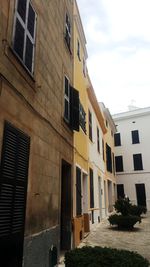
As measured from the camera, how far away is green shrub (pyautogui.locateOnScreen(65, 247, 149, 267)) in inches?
148

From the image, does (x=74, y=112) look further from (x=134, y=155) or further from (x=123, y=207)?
(x=134, y=155)

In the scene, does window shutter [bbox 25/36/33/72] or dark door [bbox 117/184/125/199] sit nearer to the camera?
window shutter [bbox 25/36/33/72]

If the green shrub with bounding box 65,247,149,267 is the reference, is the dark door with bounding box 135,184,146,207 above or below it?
above

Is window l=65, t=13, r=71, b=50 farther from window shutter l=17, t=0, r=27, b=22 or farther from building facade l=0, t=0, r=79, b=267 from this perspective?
window shutter l=17, t=0, r=27, b=22

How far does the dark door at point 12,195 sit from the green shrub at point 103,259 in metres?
0.87

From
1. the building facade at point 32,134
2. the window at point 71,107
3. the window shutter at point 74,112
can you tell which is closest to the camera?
the building facade at point 32,134

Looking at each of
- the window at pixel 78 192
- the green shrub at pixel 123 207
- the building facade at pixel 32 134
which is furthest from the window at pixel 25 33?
the green shrub at pixel 123 207

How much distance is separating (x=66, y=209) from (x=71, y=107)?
3162mm

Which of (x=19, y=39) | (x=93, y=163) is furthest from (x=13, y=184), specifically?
(x=93, y=163)

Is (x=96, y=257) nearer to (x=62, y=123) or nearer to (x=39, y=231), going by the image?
(x=39, y=231)

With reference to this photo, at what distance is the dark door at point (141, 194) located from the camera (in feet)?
81.9

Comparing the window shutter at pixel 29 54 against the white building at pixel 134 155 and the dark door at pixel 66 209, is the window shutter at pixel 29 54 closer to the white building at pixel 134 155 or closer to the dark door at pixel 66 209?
the dark door at pixel 66 209

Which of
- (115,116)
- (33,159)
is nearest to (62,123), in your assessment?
(33,159)

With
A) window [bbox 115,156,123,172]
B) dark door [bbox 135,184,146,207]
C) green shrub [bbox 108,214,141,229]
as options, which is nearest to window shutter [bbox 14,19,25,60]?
green shrub [bbox 108,214,141,229]
